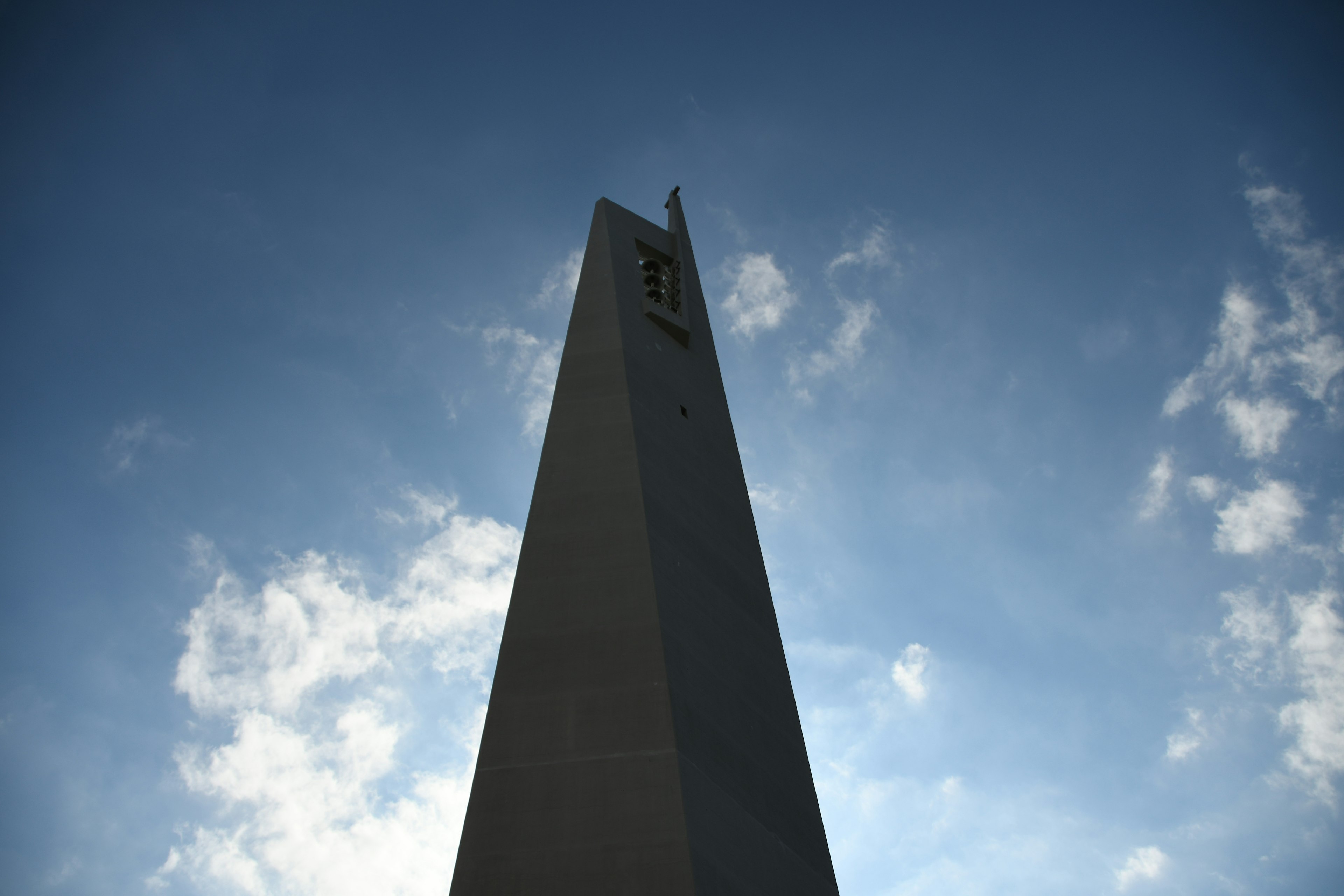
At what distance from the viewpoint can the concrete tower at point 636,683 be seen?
6711 millimetres

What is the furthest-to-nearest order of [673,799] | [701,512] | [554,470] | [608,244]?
1. [608,244]
2. [701,512]
3. [554,470]
4. [673,799]

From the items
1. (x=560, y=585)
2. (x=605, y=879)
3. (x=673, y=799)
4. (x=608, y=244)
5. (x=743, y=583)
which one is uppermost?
(x=608, y=244)

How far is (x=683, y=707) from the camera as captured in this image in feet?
25.9

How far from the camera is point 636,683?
25.8 feet

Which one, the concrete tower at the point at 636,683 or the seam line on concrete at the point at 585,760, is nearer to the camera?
the concrete tower at the point at 636,683

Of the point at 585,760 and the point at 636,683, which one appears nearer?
the point at 585,760

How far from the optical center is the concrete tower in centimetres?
671

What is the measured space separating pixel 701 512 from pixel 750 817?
4300 millimetres

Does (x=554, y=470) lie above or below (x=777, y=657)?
above

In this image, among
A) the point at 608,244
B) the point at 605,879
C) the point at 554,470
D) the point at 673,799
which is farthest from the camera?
the point at 608,244

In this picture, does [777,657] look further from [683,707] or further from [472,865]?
[472,865]

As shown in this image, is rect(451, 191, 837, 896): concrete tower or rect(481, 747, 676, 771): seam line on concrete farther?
rect(481, 747, 676, 771): seam line on concrete

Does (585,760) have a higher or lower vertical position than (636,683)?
lower

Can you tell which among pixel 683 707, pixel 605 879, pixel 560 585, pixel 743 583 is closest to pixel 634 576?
pixel 560 585
